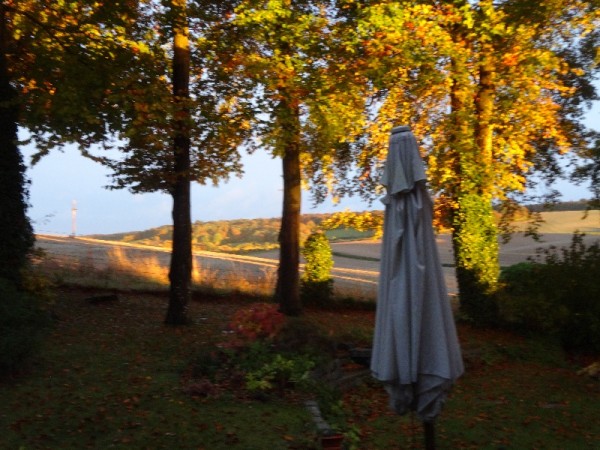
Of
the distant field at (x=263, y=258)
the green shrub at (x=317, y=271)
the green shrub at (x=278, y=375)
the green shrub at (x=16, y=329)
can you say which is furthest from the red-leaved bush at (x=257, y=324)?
the green shrub at (x=317, y=271)

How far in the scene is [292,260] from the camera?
55.0ft

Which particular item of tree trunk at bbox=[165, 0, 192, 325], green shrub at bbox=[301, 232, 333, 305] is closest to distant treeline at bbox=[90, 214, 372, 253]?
green shrub at bbox=[301, 232, 333, 305]

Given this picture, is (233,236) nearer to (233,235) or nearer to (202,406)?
(233,235)

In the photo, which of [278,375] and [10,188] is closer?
[278,375]

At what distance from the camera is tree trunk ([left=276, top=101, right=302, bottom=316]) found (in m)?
16.7

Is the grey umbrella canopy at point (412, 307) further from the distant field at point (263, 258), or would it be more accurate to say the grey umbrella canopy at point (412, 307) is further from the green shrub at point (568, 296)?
the distant field at point (263, 258)

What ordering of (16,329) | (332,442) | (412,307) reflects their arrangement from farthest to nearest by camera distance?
(16,329) → (332,442) → (412,307)

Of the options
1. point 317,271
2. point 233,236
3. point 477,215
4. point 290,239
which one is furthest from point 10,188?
point 233,236

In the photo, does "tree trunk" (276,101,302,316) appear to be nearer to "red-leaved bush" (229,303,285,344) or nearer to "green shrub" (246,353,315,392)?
"red-leaved bush" (229,303,285,344)

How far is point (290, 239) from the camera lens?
16891mm

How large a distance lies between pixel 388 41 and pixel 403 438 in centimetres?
855

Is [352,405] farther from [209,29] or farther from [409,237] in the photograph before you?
[209,29]

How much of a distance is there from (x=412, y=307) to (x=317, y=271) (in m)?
12.9

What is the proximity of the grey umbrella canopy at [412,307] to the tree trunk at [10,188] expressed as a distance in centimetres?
775
